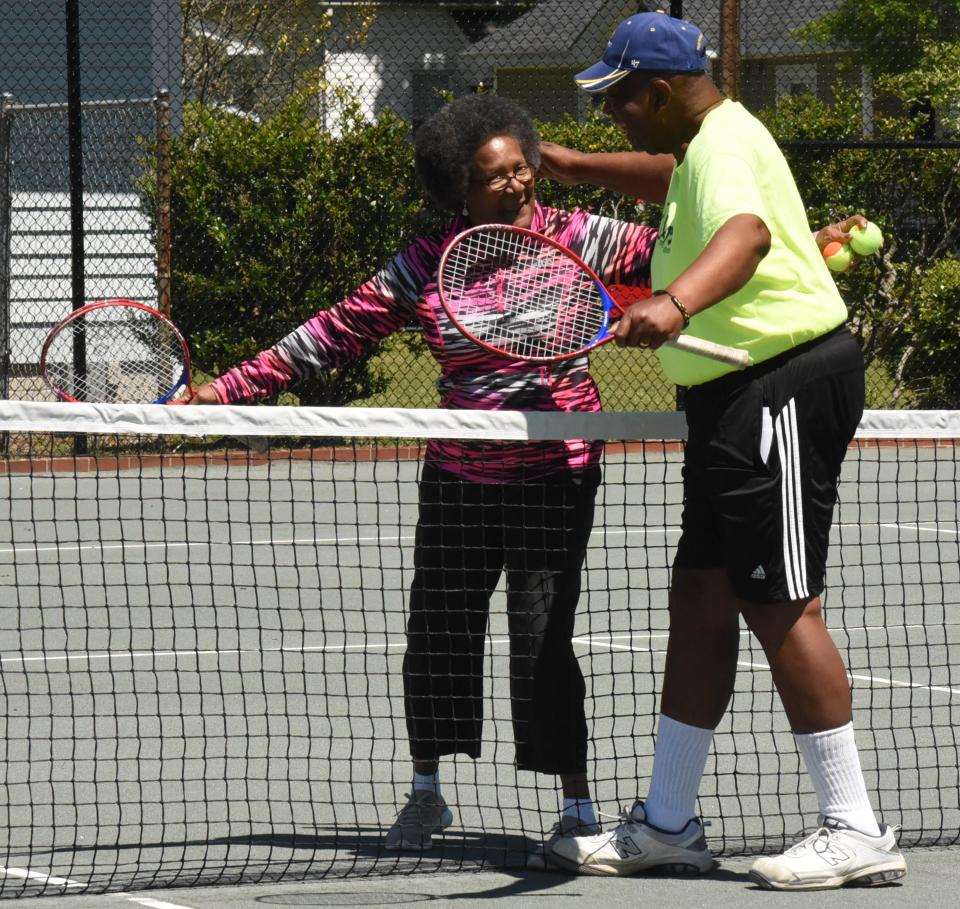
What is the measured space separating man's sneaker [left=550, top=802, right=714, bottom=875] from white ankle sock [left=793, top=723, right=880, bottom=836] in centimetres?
33

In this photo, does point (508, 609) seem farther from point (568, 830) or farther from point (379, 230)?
point (379, 230)

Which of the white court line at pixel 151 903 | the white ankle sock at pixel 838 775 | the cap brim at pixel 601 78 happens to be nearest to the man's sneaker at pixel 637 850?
the white ankle sock at pixel 838 775

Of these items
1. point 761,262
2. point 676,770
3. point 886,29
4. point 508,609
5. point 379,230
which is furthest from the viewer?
point 886,29

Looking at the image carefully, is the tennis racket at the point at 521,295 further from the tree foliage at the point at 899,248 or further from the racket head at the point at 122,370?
the tree foliage at the point at 899,248

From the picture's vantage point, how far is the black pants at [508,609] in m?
4.45

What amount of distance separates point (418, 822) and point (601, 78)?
1.93 m

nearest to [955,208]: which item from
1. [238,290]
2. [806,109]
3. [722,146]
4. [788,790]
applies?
[806,109]

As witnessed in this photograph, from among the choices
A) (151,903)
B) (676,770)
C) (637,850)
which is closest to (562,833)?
(637,850)

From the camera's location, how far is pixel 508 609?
454 centimetres

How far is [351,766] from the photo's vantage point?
539cm

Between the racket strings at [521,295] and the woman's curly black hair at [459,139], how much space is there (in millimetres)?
184

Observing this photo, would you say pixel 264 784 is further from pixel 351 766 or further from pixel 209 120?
pixel 209 120

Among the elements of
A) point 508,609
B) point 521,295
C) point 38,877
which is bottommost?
point 38,877

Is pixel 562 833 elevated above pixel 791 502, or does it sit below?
below
